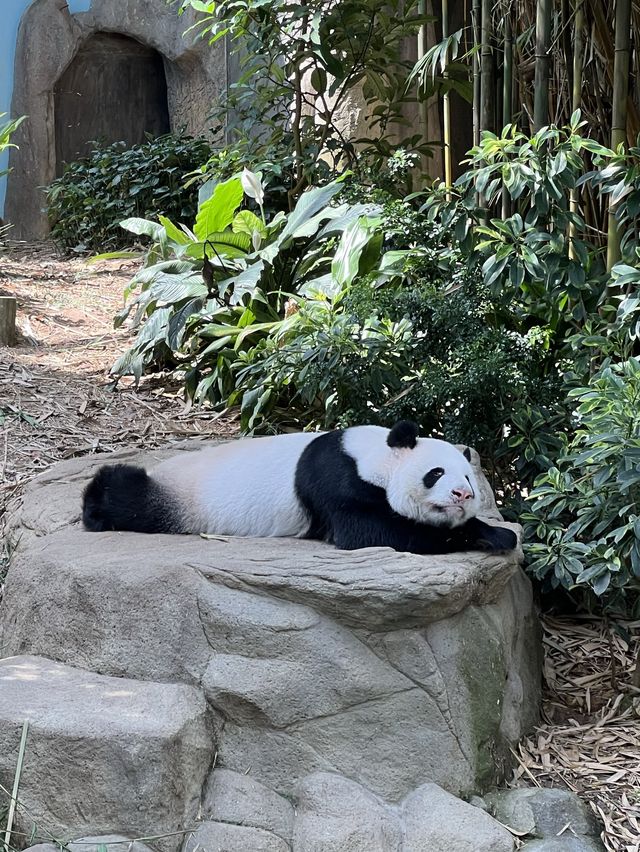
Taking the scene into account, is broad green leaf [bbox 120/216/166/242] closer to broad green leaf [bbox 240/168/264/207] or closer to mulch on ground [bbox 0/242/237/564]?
broad green leaf [bbox 240/168/264/207]

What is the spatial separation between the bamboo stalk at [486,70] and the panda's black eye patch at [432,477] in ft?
8.12

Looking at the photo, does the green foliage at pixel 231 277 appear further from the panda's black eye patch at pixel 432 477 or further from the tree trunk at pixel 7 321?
the panda's black eye patch at pixel 432 477

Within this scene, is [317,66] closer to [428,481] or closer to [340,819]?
[428,481]

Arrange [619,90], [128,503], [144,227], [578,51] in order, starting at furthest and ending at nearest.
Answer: [144,227] < [578,51] < [619,90] < [128,503]

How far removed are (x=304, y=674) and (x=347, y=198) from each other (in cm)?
334

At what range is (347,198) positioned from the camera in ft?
18.5

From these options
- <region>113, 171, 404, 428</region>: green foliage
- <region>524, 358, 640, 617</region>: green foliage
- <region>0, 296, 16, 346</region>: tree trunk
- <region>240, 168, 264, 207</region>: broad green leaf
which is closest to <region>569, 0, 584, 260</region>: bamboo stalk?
<region>524, 358, 640, 617</region>: green foliage

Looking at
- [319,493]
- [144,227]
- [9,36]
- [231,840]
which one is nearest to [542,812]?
[231,840]

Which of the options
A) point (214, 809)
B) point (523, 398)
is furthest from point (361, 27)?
point (214, 809)

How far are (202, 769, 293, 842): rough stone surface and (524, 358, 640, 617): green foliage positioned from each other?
126 cm

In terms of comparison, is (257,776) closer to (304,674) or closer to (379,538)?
(304,674)

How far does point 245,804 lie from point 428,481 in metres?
1.09

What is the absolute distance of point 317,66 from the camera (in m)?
6.73

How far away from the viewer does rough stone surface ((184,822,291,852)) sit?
2768 mm
